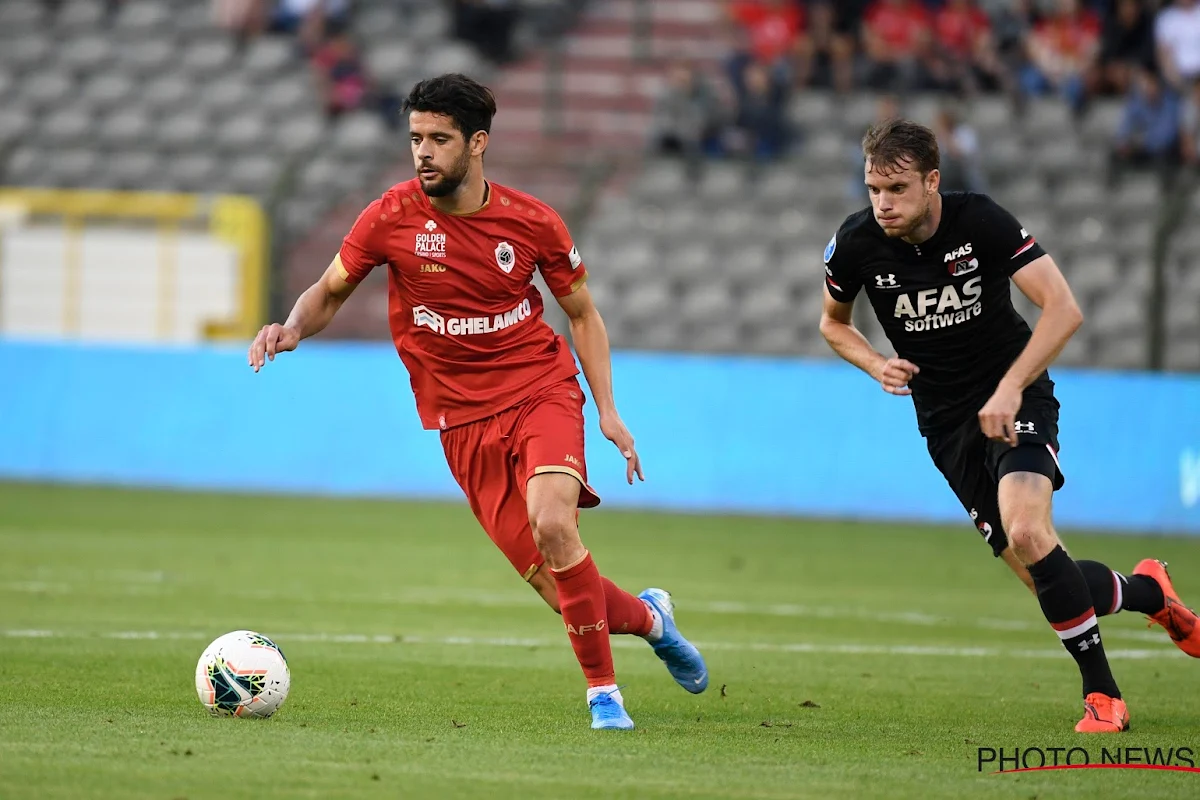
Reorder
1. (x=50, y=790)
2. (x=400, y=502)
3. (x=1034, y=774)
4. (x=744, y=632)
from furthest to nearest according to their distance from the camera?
(x=400, y=502) < (x=744, y=632) < (x=1034, y=774) < (x=50, y=790)

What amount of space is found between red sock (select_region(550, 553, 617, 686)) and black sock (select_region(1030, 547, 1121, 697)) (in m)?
1.65

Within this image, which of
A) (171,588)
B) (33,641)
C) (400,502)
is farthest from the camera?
(400,502)

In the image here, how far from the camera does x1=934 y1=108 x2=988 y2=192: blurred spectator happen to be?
18.3 metres

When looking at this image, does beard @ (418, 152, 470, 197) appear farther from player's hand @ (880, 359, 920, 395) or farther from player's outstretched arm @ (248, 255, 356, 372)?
player's hand @ (880, 359, 920, 395)

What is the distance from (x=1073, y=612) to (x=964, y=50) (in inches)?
622

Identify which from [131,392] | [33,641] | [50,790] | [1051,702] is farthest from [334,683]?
[131,392]

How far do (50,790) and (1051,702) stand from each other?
13.9 feet

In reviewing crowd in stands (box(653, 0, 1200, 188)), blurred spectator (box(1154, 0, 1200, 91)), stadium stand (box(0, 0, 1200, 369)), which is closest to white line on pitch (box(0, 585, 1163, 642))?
stadium stand (box(0, 0, 1200, 369))

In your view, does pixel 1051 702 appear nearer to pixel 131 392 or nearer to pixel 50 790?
pixel 50 790

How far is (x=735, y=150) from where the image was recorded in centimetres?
2075

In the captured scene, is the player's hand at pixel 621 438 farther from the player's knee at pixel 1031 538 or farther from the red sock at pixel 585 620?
the player's knee at pixel 1031 538

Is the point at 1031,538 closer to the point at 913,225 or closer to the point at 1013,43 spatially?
the point at 913,225

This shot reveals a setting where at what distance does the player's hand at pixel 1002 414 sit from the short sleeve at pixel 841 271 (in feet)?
3.08

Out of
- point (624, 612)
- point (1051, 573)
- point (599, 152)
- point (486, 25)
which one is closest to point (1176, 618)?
point (1051, 573)
